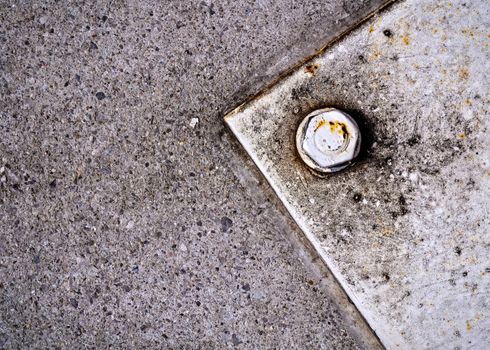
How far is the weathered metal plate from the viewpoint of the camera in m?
1.61

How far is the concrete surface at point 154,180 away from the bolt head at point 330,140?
0.26 metres

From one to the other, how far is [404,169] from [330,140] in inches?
12.6

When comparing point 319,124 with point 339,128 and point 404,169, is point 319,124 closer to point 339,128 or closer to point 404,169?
point 339,128

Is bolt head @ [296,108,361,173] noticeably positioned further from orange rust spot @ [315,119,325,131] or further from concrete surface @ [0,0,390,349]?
concrete surface @ [0,0,390,349]

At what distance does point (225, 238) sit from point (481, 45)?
120 cm

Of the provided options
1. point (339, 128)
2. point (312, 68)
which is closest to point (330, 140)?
point (339, 128)

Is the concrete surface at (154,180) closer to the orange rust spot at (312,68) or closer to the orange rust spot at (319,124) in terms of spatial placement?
the orange rust spot at (312,68)

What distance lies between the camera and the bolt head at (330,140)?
1.55 meters

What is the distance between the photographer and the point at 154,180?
171 cm

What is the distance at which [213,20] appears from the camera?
1.71 meters

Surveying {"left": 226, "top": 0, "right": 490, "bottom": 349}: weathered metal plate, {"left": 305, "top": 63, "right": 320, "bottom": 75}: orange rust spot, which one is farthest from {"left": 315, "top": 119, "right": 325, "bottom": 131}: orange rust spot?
{"left": 305, "top": 63, "right": 320, "bottom": 75}: orange rust spot

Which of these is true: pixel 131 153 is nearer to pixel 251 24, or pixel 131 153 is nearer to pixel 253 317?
pixel 251 24

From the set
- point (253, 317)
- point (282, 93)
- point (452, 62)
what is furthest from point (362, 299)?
point (452, 62)

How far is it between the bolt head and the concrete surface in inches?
10.2
